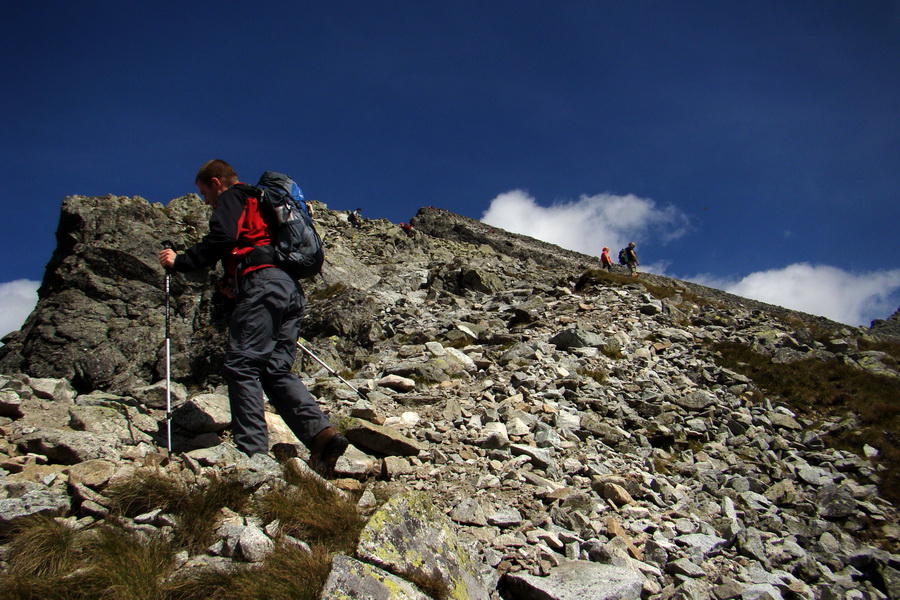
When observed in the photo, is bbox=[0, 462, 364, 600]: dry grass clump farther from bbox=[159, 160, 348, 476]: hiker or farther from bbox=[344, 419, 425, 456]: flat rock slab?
bbox=[344, 419, 425, 456]: flat rock slab

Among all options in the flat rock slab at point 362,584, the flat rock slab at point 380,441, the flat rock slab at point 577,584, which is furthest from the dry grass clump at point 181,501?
the flat rock slab at point 380,441

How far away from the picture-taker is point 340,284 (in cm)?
2155

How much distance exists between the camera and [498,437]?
6.16 m

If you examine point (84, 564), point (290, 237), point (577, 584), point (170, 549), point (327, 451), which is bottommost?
point (84, 564)

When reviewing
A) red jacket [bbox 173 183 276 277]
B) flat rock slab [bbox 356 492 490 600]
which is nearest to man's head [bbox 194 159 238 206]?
red jacket [bbox 173 183 276 277]

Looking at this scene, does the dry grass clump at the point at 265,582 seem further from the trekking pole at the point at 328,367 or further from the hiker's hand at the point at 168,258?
the hiker's hand at the point at 168,258

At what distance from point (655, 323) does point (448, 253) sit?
19.7 m

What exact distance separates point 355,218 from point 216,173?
35580 mm

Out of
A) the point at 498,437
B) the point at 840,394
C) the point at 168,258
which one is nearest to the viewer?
the point at 168,258

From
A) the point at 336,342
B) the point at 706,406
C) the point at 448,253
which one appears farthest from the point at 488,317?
the point at 448,253

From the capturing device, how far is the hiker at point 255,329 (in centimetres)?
433

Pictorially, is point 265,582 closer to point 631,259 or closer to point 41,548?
point 41,548

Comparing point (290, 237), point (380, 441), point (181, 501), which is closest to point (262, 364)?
point (290, 237)

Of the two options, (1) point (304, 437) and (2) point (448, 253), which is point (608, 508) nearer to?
(1) point (304, 437)
